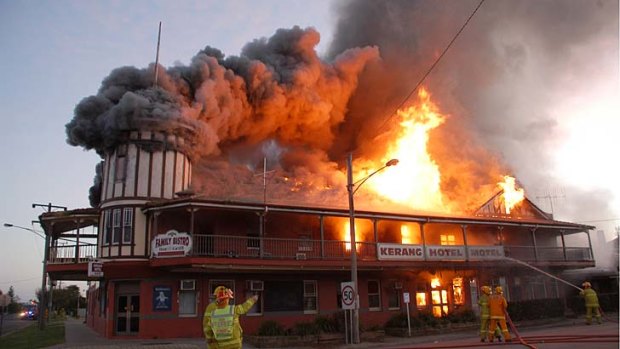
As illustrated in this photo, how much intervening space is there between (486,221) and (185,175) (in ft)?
54.1

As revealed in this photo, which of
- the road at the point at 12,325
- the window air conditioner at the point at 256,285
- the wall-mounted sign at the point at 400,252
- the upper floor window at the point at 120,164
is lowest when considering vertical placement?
the road at the point at 12,325

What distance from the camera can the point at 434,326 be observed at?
2359cm

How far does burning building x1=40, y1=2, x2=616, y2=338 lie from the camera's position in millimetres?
22953

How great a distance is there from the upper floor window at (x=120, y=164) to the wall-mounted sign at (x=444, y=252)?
1536 centimetres

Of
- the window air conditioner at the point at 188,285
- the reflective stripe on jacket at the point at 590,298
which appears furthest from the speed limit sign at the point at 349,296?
the reflective stripe on jacket at the point at 590,298

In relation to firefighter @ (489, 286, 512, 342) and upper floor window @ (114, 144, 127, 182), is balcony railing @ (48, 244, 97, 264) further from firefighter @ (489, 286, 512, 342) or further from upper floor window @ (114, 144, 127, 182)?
firefighter @ (489, 286, 512, 342)

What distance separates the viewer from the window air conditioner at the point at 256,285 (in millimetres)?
23686

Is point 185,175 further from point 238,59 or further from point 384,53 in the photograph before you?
point 384,53

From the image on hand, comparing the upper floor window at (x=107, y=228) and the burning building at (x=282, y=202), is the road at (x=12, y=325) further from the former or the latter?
the upper floor window at (x=107, y=228)

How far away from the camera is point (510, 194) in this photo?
1431 inches

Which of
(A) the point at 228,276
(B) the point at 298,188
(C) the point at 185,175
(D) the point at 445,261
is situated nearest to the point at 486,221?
(D) the point at 445,261

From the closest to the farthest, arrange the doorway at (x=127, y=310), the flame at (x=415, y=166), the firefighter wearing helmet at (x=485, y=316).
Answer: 1. the firefighter wearing helmet at (x=485, y=316)
2. the doorway at (x=127, y=310)
3. the flame at (x=415, y=166)

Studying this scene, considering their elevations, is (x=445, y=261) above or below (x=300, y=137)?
below

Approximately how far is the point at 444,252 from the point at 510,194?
1225 cm
